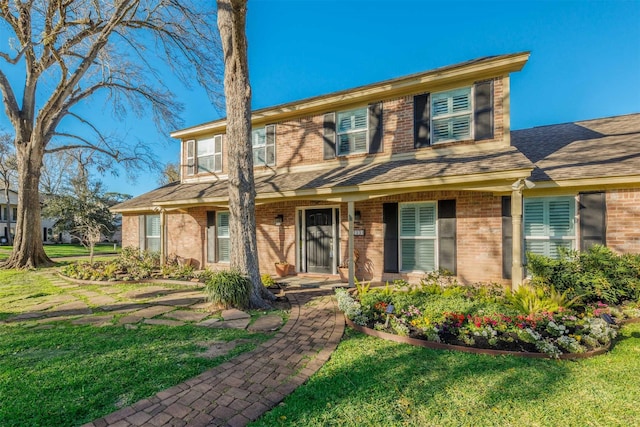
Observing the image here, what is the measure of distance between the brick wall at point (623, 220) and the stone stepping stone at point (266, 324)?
7023 millimetres

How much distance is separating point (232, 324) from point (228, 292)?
89cm

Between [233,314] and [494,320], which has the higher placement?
[494,320]

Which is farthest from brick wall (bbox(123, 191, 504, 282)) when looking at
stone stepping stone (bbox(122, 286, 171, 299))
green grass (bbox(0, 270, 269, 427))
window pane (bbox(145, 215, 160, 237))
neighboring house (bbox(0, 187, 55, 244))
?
neighboring house (bbox(0, 187, 55, 244))

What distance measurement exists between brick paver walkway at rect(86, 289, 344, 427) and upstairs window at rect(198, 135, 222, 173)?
8.51 meters

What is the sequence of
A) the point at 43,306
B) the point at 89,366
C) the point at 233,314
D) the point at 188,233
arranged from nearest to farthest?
the point at 89,366 < the point at 233,314 < the point at 43,306 < the point at 188,233

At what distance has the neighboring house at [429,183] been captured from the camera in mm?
6297

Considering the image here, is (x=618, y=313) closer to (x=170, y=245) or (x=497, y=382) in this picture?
(x=497, y=382)

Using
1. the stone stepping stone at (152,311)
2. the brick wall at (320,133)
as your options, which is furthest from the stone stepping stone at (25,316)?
the brick wall at (320,133)

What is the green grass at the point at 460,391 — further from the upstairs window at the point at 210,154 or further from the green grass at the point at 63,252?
the green grass at the point at 63,252

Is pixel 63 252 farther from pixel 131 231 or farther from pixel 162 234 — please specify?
pixel 162 234

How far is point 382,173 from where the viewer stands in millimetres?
7562

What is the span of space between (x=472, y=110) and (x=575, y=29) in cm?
637

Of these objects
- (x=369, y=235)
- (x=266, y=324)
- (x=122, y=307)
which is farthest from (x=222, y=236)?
(x=266, y=324)

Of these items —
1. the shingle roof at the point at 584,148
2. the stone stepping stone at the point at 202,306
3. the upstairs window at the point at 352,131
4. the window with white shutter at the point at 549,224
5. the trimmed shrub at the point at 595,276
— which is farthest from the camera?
the upstairs window at the point at 352,131
